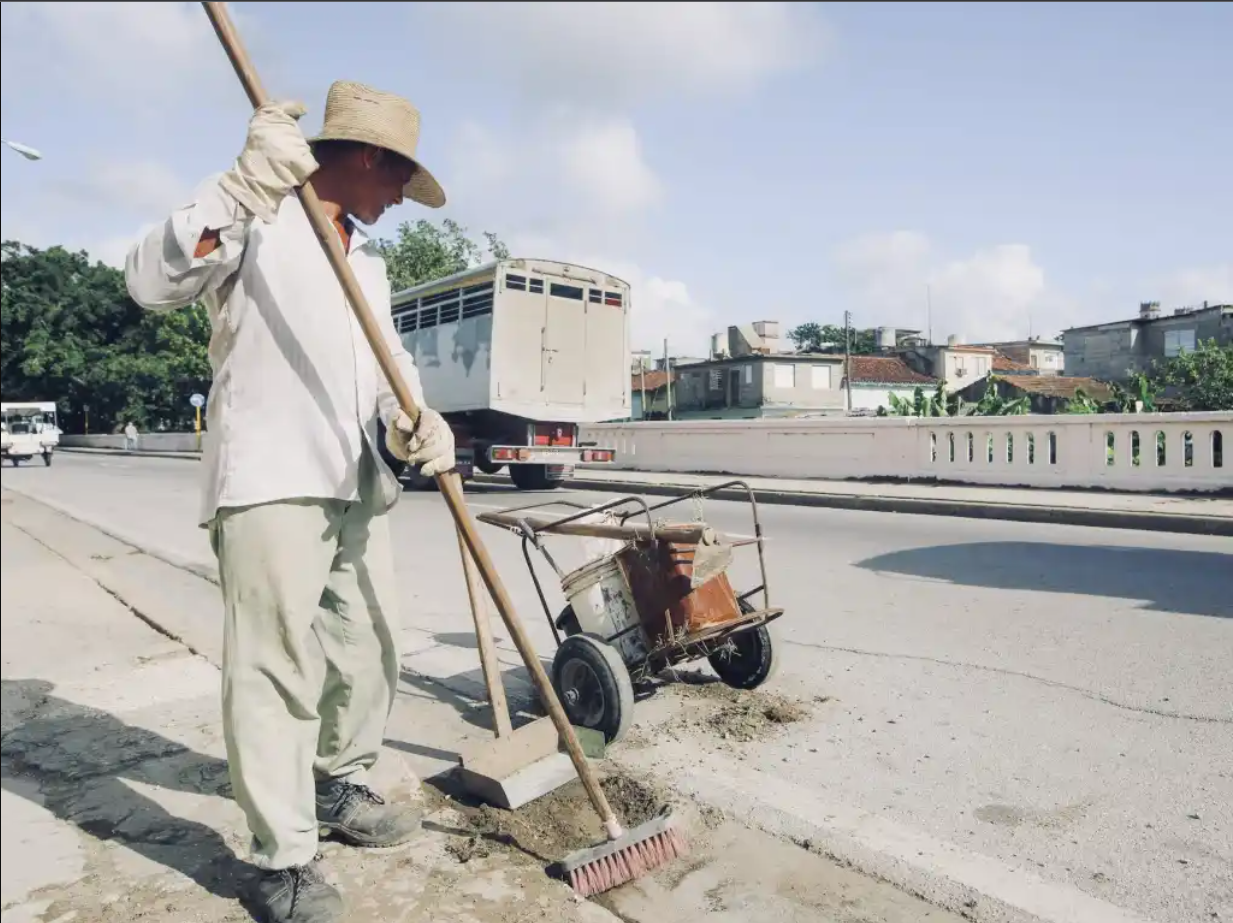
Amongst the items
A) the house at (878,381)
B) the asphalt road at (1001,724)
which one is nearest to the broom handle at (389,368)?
the asphalt road at (1001,724)

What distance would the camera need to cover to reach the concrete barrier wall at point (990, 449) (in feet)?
41.5

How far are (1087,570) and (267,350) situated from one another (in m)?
6.84

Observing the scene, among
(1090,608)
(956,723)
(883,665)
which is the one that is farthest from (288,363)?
(1090,608)

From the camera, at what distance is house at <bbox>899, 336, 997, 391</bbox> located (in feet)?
207

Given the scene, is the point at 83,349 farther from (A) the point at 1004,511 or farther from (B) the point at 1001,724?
(B) the point at 1001,724

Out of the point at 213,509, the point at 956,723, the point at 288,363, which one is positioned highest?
the point at 288,363

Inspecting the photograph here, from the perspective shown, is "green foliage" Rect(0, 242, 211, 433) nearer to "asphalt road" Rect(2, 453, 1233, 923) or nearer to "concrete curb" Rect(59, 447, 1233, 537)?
"concrete curb" Rect(59, 447, 1233, 537)

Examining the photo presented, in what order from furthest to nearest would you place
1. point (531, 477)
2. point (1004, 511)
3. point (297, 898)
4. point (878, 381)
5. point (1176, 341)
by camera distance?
point (878, 381), point (1176, 341), point (531, 477), point (1004, 511), point (297, 898)

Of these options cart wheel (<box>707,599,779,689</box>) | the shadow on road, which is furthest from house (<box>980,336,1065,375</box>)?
cart wheel (<box>707,599,779,689</box>)

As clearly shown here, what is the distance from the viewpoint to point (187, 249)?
7.82 ft

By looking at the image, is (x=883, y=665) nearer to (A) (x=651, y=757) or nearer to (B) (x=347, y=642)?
(A) (x=651, y=757)

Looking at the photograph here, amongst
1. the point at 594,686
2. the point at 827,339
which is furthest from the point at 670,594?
the point at 827,339

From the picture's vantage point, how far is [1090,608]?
20.2ft

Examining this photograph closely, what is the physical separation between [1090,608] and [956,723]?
2.64 metres
